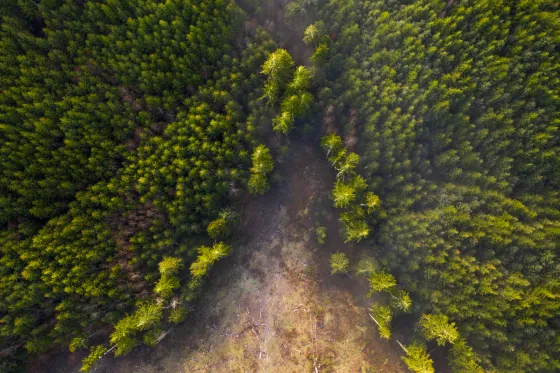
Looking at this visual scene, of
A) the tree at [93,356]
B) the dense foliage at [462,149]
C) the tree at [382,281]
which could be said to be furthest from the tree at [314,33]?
the tree at [93,356]

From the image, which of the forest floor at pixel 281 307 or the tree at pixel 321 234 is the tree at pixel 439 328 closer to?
the forest floor at pixel 281 307

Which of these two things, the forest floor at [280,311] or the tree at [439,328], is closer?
the tree at [439,328]

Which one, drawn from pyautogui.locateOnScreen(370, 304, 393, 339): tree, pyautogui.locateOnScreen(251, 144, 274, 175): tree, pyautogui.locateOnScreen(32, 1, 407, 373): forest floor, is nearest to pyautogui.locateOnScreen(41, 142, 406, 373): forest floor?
pyautogui.locateOnScreen(32, 1, 407, 373): forest floor

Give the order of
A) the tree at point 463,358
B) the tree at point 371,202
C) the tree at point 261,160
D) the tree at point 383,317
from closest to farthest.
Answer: the tree at point 463,358
the tree at point 261,160
the tree at point 383,317
the tree at point 371,202

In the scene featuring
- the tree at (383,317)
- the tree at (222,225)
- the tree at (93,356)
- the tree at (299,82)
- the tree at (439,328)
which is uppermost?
the tree at (299,82)

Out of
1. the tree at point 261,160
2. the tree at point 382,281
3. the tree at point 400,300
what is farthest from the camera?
the tree at point 382,281
